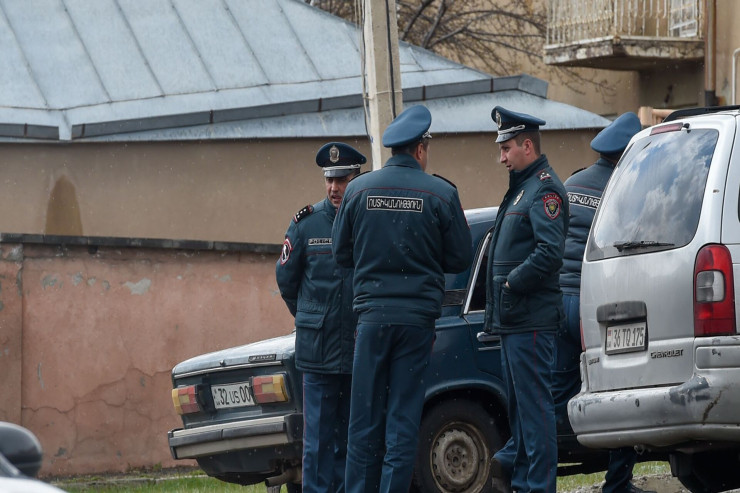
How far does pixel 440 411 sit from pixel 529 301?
3.95 feet

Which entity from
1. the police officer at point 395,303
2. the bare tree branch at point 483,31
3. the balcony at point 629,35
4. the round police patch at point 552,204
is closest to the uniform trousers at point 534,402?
the police officer at point 395,303

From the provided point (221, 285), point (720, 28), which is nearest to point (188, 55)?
point (221, 285)

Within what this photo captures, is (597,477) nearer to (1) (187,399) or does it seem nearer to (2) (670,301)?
(1) (187,399)

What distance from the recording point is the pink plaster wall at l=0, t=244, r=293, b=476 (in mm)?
12367

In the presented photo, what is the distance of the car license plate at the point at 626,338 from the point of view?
6238 millimetres

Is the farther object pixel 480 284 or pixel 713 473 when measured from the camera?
pixel 480 284

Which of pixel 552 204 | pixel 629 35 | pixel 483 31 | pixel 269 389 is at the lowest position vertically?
pixel 269 389

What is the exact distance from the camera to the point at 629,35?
20078mm

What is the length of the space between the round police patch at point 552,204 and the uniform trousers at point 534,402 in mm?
593

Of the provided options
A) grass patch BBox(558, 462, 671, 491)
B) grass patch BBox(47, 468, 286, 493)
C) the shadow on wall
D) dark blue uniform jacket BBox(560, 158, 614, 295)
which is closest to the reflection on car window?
dark blue uniform jacket BBox(560, 158, 614, 295)

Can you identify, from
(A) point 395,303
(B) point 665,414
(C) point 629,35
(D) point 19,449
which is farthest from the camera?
(C) point 629,35

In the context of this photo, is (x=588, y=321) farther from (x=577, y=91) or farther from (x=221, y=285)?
(x=577, y=91)

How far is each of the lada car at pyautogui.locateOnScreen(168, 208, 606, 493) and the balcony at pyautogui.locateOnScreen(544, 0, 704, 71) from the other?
1233 centimetres

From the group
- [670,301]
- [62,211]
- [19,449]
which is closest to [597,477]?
[670,301]
